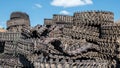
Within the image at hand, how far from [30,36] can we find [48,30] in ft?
8.00

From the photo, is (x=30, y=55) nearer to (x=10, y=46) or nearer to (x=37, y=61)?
(x=37, y=61)

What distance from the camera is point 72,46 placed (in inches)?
1249

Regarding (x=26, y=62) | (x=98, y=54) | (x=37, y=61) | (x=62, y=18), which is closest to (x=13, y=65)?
(x=26, y=62)

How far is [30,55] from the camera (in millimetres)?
31031

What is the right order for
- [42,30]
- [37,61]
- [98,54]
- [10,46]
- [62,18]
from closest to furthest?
[37,61] → [98,54] → [42,30] → [10,46] → [62,18]

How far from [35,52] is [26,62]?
92.0 inches

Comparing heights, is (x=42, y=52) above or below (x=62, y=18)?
below

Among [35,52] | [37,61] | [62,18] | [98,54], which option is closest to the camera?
[37,61]

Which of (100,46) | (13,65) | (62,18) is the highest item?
(62,18)

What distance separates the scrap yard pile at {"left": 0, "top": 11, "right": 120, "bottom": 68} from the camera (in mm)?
29094

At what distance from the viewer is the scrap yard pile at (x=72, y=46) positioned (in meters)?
29.1

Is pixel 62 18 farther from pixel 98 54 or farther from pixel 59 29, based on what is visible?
pixel 98 54

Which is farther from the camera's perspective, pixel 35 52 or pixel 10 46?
pixel 10 46

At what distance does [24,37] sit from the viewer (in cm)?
3897
